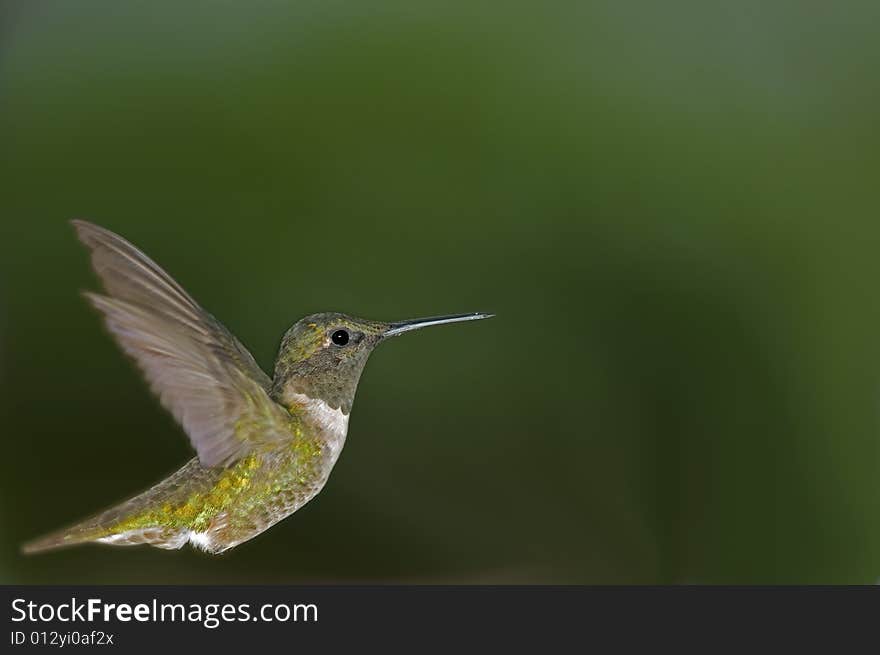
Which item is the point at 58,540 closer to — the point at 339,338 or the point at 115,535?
the point at 115,535

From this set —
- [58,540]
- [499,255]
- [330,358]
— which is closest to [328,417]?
[330,358]

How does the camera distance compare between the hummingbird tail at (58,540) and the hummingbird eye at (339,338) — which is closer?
the hummingbird tail at (58,540)

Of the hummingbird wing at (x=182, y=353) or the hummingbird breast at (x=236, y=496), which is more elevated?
the hummingbird wing at (x=182, y=353)

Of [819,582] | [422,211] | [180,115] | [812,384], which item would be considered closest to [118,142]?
[180,115]

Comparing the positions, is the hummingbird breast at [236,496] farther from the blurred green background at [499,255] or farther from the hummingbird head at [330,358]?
the blurred green background at [499,255]

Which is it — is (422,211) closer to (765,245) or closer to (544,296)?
(544,296)

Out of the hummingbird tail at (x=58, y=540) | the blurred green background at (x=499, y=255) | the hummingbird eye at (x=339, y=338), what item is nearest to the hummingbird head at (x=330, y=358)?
the hummingbird eye at (x=339, y=338)

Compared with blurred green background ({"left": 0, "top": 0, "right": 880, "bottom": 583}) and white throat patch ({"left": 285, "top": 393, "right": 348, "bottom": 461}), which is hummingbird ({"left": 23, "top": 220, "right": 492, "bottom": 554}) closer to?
white throat patch ({"left": 285, "top": 393, "right": 348, "bottom": 461})

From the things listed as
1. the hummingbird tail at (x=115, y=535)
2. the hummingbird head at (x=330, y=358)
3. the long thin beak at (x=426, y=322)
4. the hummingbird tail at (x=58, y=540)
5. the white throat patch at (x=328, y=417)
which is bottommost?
the hummingbird tail at (x=115, y=535)
